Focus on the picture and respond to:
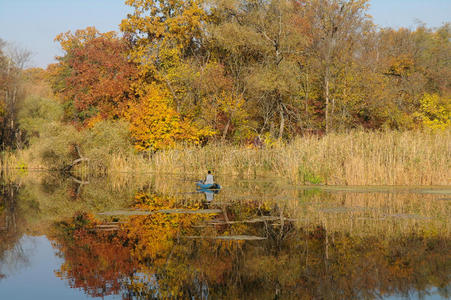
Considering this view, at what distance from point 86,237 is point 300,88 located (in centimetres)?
2803

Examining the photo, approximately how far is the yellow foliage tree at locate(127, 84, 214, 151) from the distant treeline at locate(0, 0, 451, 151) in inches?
3.0

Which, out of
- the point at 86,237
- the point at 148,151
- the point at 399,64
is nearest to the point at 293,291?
the point at 86,237

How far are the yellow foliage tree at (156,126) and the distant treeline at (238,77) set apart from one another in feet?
0.25

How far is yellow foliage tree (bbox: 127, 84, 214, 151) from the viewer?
31.6 m

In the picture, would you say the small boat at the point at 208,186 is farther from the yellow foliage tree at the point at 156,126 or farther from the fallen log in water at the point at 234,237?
the yellow foliage tree at the point at 156,126

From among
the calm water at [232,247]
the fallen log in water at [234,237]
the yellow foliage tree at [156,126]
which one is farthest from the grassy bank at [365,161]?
the fallen log in water at [234,237]

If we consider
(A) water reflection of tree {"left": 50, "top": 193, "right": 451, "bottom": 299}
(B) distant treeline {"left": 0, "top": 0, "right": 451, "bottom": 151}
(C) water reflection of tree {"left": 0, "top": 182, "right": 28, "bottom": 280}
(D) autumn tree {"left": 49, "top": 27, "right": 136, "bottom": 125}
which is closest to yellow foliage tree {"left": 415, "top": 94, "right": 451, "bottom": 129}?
(B) distant treeline {"left": 0, "top": 0, "right": 451, "bottom": 151}

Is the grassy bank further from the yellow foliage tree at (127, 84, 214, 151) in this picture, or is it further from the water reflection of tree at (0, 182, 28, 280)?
the water reflection of tree at (0, 182, 28, 280)

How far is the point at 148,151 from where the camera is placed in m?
31.6

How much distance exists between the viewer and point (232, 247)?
30.7ft

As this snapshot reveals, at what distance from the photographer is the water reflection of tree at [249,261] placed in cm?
700

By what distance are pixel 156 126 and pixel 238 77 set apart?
819 cm

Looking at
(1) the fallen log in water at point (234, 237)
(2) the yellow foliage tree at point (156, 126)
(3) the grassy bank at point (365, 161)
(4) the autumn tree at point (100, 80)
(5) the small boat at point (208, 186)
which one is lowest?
(5) the small boat at point (208, 186)

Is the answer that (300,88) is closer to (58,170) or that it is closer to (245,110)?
(245,110)
